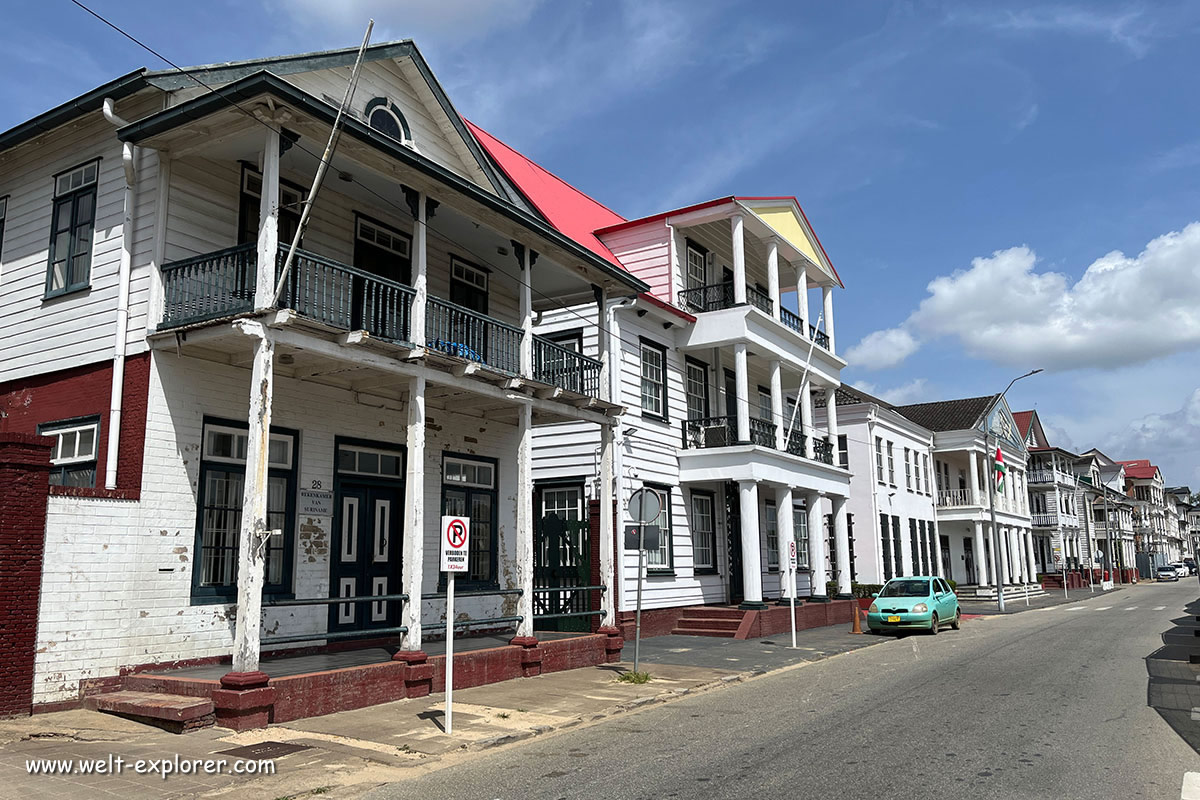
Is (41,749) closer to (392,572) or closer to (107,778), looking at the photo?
(107,778)

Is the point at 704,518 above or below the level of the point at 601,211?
below

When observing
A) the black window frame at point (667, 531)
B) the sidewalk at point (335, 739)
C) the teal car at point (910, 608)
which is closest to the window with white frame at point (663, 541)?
the black window frame at point (667, 531)

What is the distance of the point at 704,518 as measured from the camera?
78.7ft

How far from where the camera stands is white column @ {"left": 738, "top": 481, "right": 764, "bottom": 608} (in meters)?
22.2

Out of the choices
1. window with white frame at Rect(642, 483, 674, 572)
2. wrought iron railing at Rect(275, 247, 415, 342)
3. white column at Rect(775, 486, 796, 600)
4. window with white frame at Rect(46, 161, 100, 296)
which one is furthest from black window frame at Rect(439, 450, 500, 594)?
white column at Rect(775, 486, 796, 600)

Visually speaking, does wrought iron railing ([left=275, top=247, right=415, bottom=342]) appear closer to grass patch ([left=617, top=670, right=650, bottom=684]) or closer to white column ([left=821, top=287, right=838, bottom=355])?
grass patch ([left=617, top=670, right=650, bottom=684])

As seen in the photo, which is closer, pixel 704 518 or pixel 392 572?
pixel 392 572

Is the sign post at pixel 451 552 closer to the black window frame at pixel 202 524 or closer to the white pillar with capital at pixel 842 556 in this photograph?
the black window frame at pixel 202 524

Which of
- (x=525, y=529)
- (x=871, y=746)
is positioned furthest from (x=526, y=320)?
(x=871, y=746)

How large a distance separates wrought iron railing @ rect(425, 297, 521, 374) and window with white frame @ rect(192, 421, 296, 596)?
2781 millimetres

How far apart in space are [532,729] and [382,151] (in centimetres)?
769

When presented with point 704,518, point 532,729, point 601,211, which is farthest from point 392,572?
point 601,211

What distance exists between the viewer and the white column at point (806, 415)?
25975 mm

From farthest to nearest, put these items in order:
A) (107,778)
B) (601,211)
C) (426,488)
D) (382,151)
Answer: (601,211) → (426,488) → (382,151) → (107,778)
